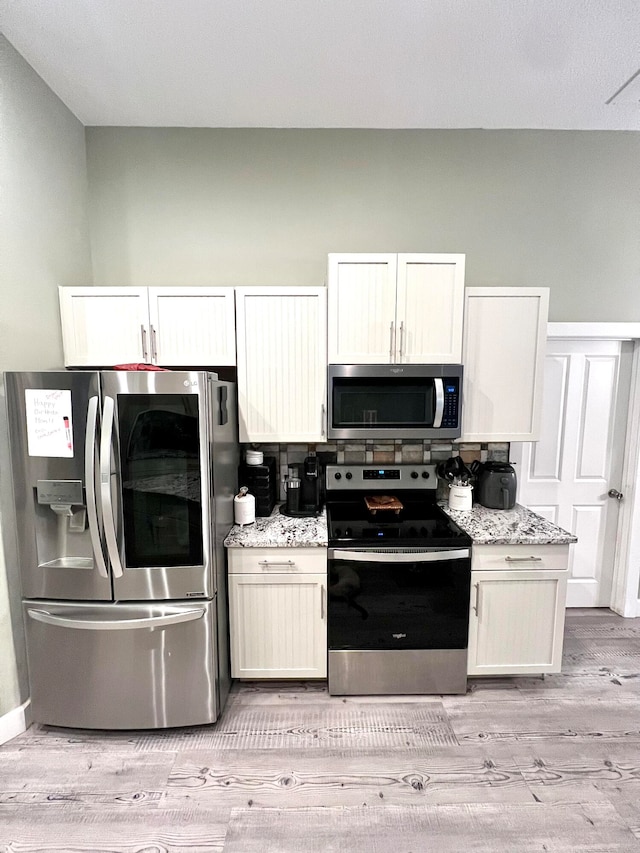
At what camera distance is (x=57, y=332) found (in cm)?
222

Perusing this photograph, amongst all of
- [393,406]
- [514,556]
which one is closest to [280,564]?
[393,406]

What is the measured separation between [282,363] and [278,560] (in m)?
1.06

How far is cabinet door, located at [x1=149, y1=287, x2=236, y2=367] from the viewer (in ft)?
7.33

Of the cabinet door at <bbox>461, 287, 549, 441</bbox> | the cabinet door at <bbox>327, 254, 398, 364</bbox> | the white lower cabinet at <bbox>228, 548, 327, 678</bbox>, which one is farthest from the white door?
the white lower cabinet at <bbox>228, 548, 327, 678</bbox>

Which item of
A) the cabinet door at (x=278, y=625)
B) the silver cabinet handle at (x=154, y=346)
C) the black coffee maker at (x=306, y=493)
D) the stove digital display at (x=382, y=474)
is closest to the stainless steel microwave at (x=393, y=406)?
the black coffee maker at (x=306, y=493)

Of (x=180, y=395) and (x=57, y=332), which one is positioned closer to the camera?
(x=180, y=395)

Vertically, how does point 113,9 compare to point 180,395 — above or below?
above

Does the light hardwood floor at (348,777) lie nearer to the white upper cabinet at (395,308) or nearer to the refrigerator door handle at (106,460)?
the refrigerator door handle at (106,460)

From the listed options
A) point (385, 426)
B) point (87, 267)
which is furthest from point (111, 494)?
point (87, 267)

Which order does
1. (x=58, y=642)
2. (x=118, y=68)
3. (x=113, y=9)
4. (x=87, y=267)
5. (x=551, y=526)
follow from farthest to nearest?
(x=87, y=267)
(x=551, y=526)
(x=118, y=68)
(x=58, y=642)
(x=113, y=9)

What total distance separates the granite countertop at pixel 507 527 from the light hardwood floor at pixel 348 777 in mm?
874

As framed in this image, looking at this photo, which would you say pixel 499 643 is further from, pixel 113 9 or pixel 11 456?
pixel 113 9

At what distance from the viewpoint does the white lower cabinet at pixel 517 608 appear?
6.90ft

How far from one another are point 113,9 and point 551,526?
3.17 metres
